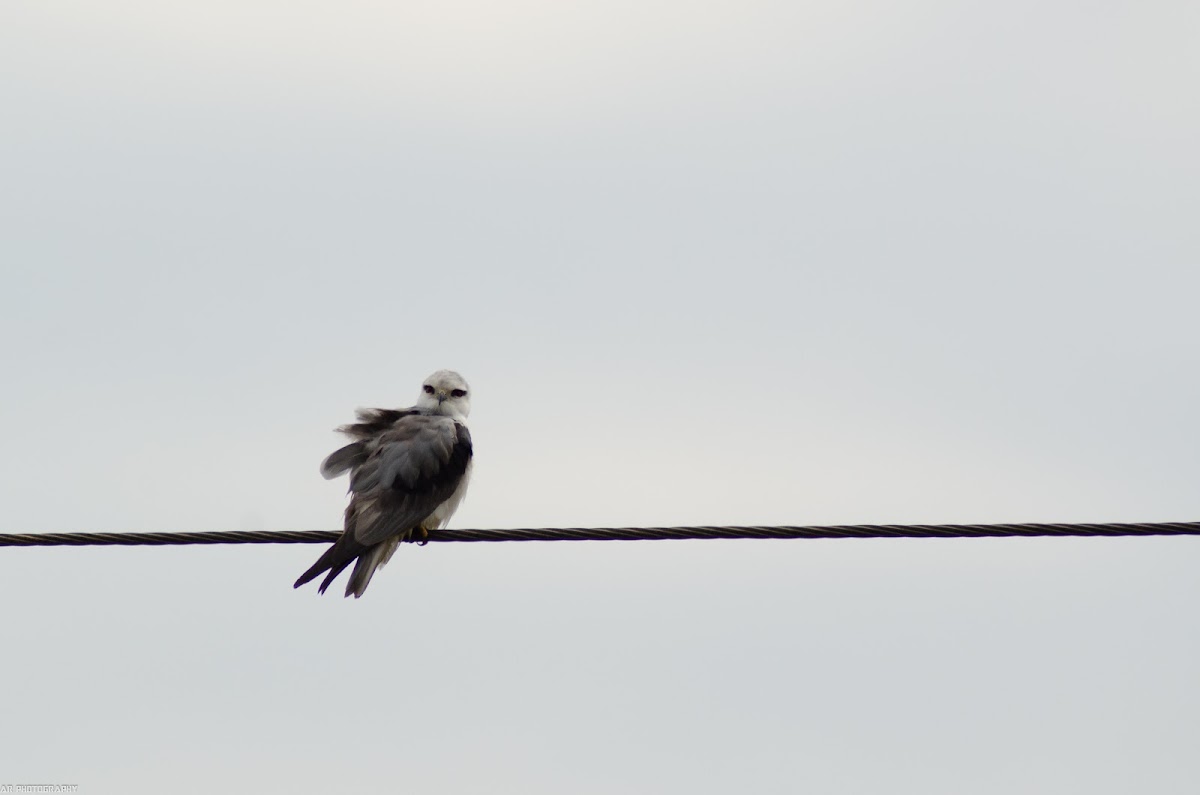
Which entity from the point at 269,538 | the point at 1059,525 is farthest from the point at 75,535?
the point at 1059,525

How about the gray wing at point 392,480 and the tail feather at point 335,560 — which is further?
the gray wing at point 392,480

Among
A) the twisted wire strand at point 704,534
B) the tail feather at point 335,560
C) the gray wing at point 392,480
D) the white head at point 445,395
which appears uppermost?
the white head at point 445,395

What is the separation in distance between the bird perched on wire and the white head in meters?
0.45

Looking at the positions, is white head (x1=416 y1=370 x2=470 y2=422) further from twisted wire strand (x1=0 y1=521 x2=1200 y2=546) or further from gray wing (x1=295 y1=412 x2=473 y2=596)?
twisted wire strand (x1=0 y1=521 x2=1200 y2=546)

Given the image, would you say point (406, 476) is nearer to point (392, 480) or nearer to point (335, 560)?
point (392, 480)

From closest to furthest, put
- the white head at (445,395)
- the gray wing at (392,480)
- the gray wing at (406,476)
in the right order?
1. the gray wing at (392,480)
2. the gray wing at (406,476)
3. the white head at (445,395)

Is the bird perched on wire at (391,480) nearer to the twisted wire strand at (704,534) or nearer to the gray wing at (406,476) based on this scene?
the gray wing at (406,476)

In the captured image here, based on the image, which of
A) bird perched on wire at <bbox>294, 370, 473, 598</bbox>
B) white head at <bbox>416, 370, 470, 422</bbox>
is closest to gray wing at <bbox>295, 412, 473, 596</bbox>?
bird perched on wire at <bbox>294, 370, 473, 598</bbox>

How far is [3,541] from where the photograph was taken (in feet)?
23.0

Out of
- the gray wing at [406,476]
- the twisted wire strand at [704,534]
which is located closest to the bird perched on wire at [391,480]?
the gray wing at [406,476]

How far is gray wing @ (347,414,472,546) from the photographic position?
9164mm

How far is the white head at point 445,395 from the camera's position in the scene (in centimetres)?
1109

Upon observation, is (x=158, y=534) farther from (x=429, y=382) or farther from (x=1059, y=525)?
(x=429, y=382)

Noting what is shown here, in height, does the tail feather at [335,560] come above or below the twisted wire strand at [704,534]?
above
